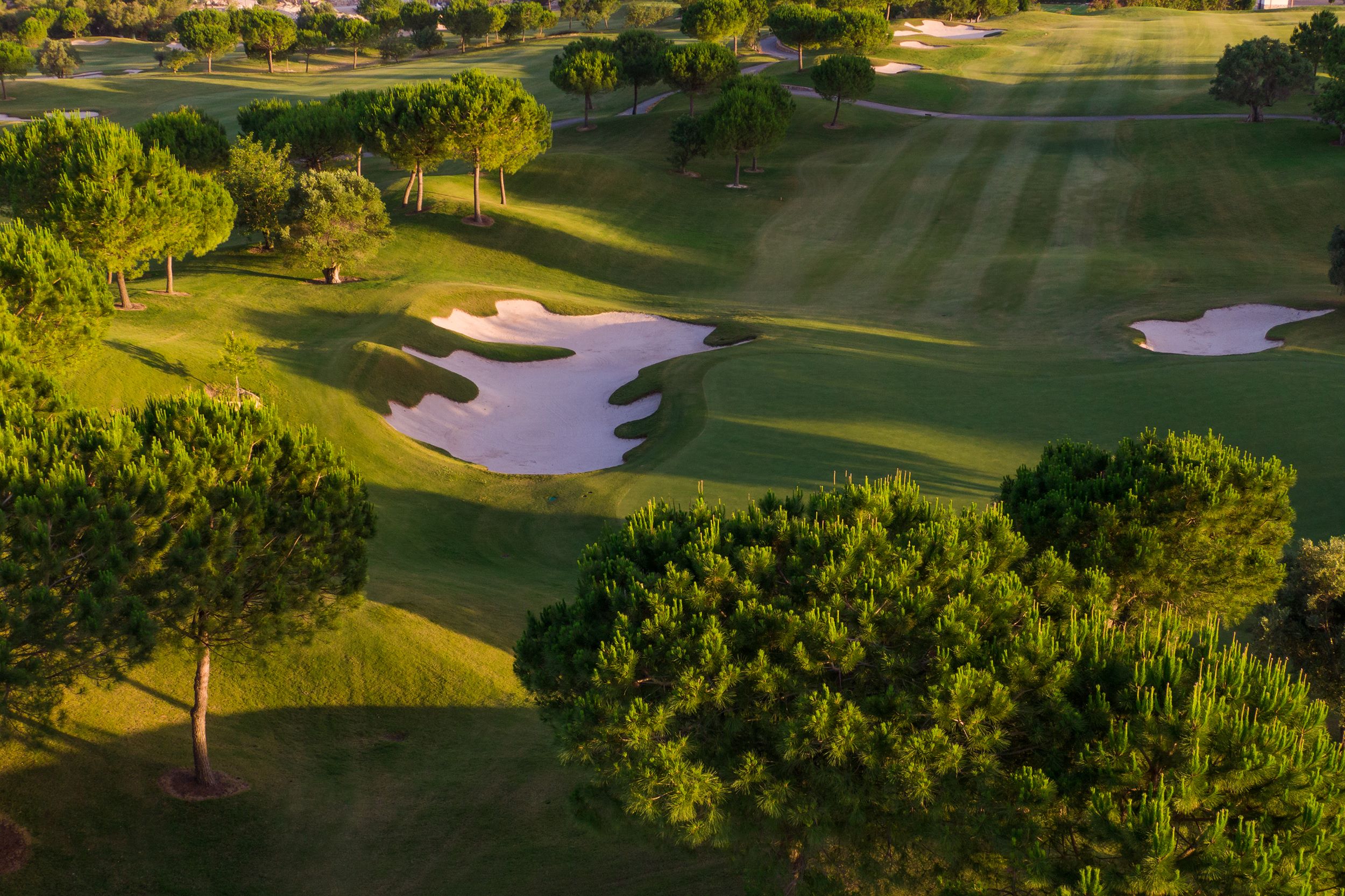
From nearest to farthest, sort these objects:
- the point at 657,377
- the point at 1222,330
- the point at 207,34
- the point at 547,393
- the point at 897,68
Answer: the point at 657,377
the point at 547,393
the point at 1222,330
the point at 897,68
the point at 207,34

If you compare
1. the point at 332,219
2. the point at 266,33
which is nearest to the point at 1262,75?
the point at 332,219

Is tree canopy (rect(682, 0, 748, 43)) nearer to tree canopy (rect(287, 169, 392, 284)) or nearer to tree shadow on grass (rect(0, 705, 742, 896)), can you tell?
tree canopy (rect(287, 169, 392, 284))

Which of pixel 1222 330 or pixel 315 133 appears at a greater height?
pixel 315 133

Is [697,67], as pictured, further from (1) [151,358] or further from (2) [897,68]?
(1) [151,358]

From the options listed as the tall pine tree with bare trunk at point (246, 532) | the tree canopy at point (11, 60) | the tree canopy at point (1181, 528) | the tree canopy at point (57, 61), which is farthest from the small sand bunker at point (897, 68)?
the tree canopy at point (57, 61)

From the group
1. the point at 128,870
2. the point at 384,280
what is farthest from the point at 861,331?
the point at 128,870

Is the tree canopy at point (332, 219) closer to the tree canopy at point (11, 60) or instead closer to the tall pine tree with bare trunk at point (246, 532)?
the tall pine tree with bare trunk at point (246, 532)
